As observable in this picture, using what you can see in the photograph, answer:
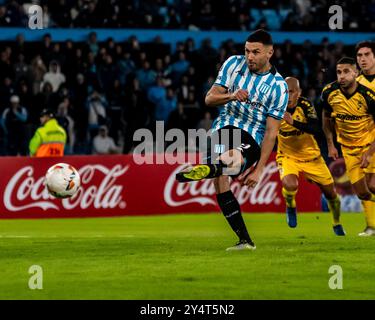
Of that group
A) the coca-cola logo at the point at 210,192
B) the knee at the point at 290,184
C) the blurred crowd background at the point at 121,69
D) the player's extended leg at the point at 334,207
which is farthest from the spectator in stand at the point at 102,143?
the player's extended leg at the point at 334,207

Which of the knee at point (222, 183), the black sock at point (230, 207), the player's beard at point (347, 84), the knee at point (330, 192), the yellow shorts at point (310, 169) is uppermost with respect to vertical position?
the player's beard at point (347, 84)

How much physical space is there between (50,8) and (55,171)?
12765 millimetres

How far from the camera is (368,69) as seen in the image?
1473cm

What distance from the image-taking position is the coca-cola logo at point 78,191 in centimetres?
2030

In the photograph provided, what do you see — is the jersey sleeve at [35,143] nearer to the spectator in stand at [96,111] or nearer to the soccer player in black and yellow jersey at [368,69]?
the spectator in stand at [96,111]

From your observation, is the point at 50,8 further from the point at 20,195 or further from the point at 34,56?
the point at 20,195

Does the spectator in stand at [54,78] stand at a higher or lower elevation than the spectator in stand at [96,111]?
higher

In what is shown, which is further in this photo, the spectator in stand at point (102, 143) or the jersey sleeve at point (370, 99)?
the spectator in stand at point (102, 143)

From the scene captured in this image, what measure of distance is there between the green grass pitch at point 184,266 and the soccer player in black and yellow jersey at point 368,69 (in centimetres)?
91

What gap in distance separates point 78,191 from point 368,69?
7.94m

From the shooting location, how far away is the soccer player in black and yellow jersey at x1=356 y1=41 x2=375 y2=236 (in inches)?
567

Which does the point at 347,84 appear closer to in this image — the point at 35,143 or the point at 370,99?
the point at 370,99

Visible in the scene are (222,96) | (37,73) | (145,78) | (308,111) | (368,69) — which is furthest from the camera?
(145,78)

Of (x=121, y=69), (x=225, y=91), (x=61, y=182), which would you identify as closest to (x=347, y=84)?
(x=225, y=91)
